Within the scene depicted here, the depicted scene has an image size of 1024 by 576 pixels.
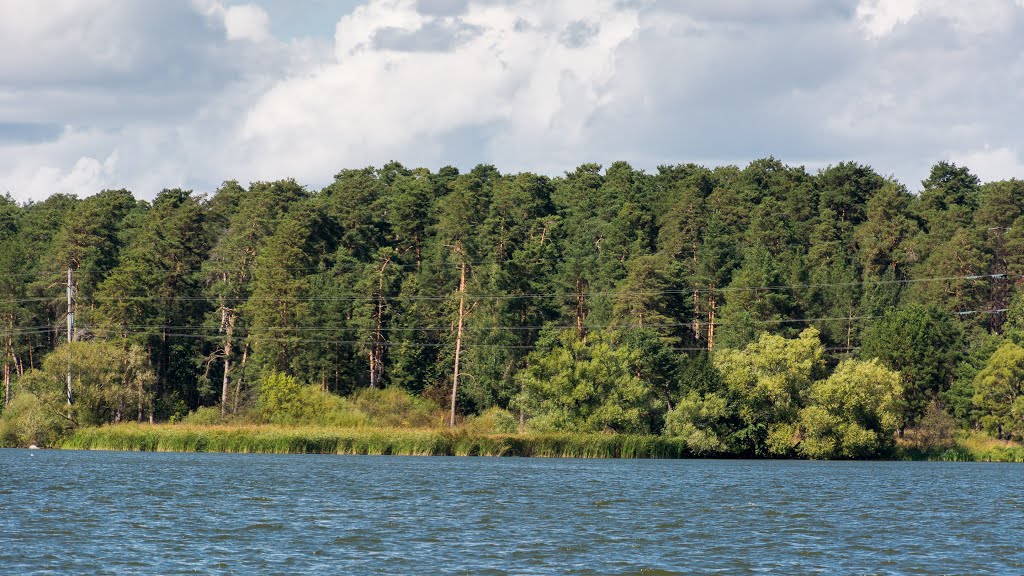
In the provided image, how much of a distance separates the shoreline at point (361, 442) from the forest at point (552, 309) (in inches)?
152

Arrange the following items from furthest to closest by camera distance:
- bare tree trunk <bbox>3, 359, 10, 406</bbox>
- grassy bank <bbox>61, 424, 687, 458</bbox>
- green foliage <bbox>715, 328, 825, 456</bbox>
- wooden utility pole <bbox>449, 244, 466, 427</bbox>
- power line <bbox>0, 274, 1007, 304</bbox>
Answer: bare tree trunk <bbox>3, 359, 10, 406</bbox> → power line <bbox>0, 274, 1007, 304</bbox> → wooden utility pole <bbox>449, 244, 466, 427</bbox> → green foliage <bbox>715, 328, 825, 456</bbox> → grassy bank <bbox>61, 424, 687, 458</bbox>

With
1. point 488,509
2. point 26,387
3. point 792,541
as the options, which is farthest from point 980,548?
point 26,387

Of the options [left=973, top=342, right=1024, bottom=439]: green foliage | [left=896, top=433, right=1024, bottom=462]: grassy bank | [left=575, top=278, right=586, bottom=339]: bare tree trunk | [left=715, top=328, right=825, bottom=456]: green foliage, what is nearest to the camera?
[left=715, top=328, right=825, bottom=456]: green foliage

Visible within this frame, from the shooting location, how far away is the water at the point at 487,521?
32.5m

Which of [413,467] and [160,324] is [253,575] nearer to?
[413,467]

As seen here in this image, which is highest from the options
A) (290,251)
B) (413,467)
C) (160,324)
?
(290,251)

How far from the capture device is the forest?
100 meters

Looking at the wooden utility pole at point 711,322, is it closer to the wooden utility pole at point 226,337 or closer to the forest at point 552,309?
the forest at point 552,309

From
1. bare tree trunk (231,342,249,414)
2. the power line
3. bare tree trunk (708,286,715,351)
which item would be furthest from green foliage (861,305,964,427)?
bare tree trunk (231,342,249,414)

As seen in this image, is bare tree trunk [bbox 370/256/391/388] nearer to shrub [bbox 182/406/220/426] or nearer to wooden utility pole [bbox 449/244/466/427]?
wooden utility pole [bbox 449/244/466/427]

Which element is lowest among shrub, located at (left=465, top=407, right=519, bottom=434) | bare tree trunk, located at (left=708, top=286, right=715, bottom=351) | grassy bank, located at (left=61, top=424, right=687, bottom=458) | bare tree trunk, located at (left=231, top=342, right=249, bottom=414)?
Result: grassy bank, located at (left=61, top=424, right=687, bottom=458)

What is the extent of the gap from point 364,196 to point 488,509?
117m

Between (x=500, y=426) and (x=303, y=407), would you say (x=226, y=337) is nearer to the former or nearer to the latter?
(x=303, y=407)

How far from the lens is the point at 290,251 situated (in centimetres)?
13450
